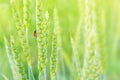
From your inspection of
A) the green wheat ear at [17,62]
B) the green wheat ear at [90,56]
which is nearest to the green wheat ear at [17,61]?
the green wheat ear at [17,62]

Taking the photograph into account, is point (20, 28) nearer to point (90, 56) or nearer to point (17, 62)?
point (17, 62)

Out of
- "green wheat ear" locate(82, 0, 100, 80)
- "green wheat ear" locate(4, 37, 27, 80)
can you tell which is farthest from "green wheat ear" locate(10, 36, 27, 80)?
"green wheat ear" locate(82, 0, 100, 80)

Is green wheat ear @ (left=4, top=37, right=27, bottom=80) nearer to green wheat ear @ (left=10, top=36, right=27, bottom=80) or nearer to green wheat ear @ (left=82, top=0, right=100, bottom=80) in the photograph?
green wheat ear @ (left=10, top=36, right=27, bottom=80)

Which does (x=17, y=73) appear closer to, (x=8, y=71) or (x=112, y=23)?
(x=8, y=71)

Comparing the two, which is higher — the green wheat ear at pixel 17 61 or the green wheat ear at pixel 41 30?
the green wheat ear at pixel 41 30

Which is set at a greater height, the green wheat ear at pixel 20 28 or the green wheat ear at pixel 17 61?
the green wheat ear at pixel 20 28

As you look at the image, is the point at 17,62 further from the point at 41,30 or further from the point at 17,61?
the point at 41,30

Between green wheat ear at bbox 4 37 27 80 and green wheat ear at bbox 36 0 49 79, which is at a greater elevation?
green wheat ear at bbox 36 0 49 79

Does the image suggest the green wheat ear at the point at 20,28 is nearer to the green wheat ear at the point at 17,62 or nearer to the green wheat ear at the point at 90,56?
the green wheat ear at the point at 17,62

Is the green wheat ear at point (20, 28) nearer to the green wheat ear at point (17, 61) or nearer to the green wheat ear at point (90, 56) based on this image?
the green wheat ear at point (17, 61)

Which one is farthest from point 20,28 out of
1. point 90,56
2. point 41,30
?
point 90,56

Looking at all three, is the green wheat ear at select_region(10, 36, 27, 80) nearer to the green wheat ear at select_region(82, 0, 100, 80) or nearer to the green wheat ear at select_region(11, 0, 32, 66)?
the green wheat ear at select_region(11, 0, 32, 66)
